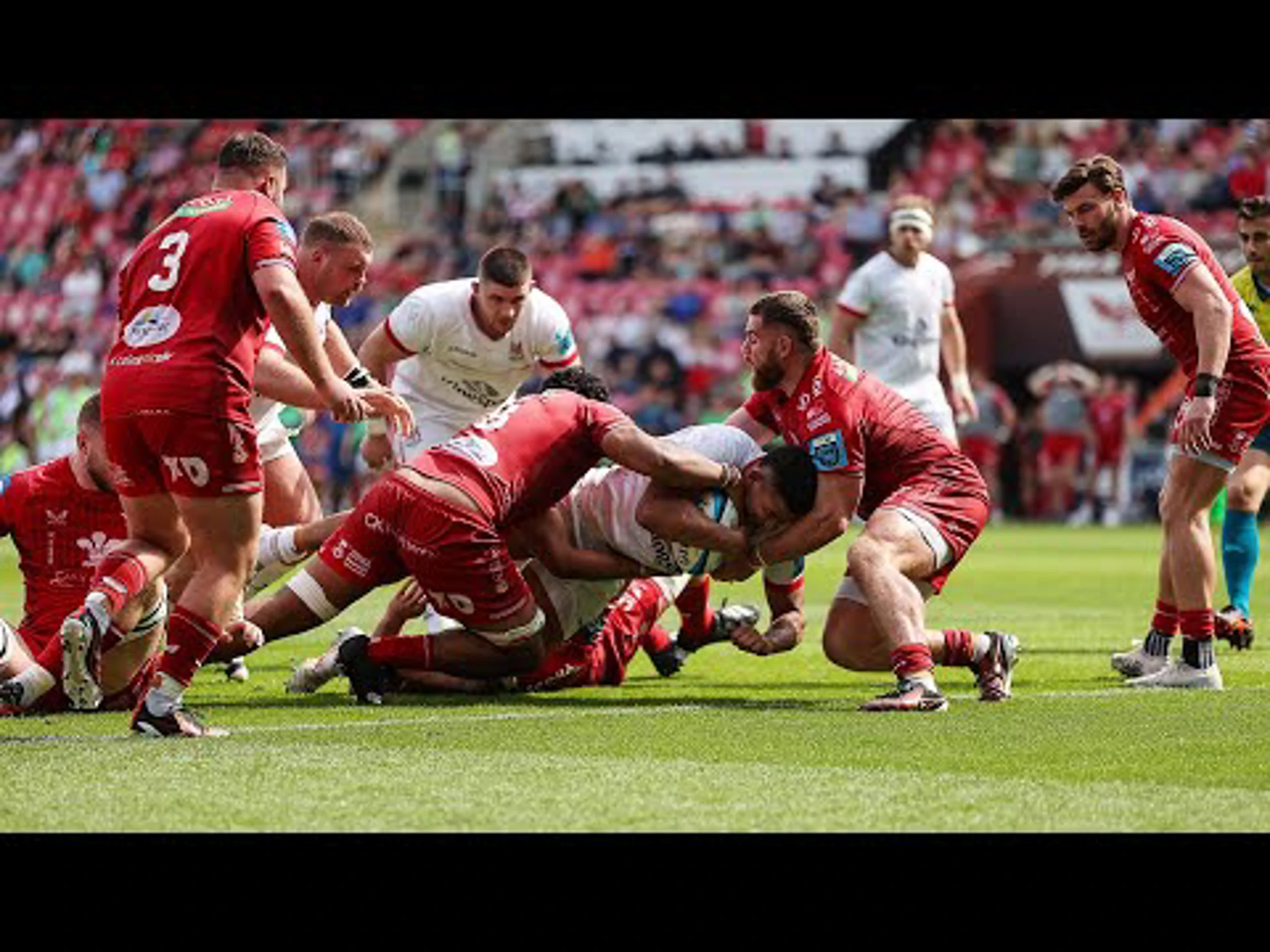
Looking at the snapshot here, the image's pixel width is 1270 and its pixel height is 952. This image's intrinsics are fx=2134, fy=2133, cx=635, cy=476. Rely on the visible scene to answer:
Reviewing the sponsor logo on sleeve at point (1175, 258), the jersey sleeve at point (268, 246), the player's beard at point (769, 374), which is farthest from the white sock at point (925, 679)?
the jersey sleeve at point (268, 246)

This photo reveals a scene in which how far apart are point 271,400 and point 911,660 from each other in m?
3.47

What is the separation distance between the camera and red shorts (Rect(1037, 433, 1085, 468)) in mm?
29344

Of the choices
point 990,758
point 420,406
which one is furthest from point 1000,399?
point 990,758

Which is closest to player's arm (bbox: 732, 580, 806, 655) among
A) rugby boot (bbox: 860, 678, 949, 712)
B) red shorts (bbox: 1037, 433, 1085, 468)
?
rugby boot (bbox: 860, 678, 949, 712)

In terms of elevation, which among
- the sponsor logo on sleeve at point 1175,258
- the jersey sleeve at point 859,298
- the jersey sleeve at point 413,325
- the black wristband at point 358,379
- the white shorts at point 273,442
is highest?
the jersey sleeve at point 859,298

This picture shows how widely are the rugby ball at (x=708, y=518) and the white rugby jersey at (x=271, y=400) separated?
2102 mm

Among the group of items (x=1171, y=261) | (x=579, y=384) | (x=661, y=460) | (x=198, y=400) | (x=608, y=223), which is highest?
(x=608, y=223)

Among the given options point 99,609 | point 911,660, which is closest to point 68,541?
point 99,609

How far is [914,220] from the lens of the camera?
13.6m

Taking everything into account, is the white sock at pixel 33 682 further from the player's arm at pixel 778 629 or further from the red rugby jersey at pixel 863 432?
the red rugby jersey at pixel 863 432

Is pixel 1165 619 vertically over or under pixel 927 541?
under

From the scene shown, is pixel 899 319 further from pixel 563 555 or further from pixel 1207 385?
pixel 563 555

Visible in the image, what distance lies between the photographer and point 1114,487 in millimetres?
29234

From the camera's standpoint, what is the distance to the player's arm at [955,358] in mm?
13875
